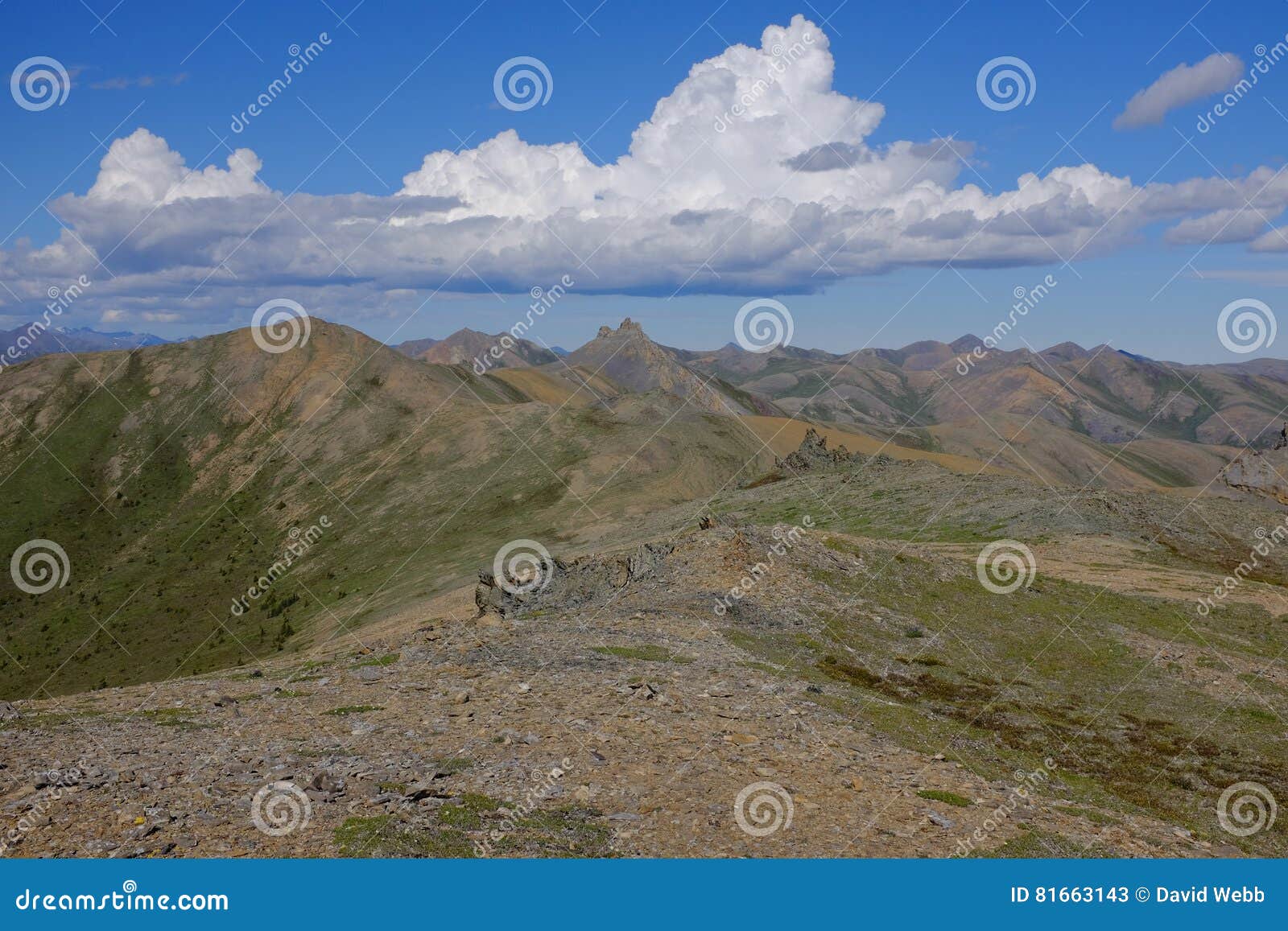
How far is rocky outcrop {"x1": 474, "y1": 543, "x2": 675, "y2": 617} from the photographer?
4302cm

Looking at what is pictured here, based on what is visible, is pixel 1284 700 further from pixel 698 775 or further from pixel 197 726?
pixel 197 726

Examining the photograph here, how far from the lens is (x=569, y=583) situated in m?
44.5

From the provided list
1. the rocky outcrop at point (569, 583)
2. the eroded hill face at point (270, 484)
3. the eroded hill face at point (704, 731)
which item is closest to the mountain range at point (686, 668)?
the eroded hill face at point (704, 731)

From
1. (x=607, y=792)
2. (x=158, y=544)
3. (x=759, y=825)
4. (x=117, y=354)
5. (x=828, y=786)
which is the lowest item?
(x=158, y=544)

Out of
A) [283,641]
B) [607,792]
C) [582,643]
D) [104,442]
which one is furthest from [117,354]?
[607,792]

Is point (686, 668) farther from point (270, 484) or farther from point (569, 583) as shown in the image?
point (270, 484)

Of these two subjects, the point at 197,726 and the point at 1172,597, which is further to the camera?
the point at 1172,597

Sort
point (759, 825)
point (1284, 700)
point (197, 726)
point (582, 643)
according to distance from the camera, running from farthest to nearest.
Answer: point (1284, 700) → point (582, 643) → point (197, 726) → point (759, 825)

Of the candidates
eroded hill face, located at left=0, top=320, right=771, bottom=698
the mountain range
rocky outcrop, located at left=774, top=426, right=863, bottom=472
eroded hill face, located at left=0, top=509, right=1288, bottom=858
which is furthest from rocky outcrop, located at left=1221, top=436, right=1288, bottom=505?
eroded hill face, located at left=0, top=320, right=771, bottom=698

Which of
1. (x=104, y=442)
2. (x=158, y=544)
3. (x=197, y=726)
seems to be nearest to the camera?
(x=197, y=726)

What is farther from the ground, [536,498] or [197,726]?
[536,498]

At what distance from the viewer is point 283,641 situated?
76.1m

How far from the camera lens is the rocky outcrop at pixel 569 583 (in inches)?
1694

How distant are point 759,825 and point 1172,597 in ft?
150
